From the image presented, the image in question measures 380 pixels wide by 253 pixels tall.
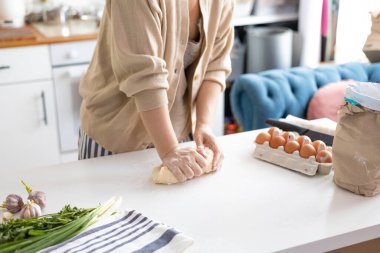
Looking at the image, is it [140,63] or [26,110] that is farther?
[26,110]

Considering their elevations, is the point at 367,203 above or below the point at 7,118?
above

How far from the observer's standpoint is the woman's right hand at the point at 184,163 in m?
1.17

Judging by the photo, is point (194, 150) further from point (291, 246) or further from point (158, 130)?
point (291, 246)

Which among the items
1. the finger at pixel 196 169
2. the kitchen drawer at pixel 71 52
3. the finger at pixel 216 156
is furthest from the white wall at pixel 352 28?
the finger at pixel 196 169

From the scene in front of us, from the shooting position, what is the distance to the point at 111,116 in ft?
4.62

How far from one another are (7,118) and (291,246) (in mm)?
2023

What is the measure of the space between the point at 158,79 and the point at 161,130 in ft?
0.38

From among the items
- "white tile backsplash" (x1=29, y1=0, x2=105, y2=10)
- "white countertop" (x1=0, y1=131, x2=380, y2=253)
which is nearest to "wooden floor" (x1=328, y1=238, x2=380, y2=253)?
"white countertop" (x1=0, y1=131, x2=380, y2=253)

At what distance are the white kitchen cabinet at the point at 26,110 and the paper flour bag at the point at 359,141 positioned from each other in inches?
71.5

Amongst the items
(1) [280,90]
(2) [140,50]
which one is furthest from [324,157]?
(1) [280,90]

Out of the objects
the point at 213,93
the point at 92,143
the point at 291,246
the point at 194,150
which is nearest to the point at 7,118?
the point at 92,143

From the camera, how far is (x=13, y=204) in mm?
1036

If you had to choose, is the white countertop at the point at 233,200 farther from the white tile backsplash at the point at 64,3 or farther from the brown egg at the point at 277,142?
the white tile backsplash at the point at 64,3

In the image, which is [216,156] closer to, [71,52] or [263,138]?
[263,138]
